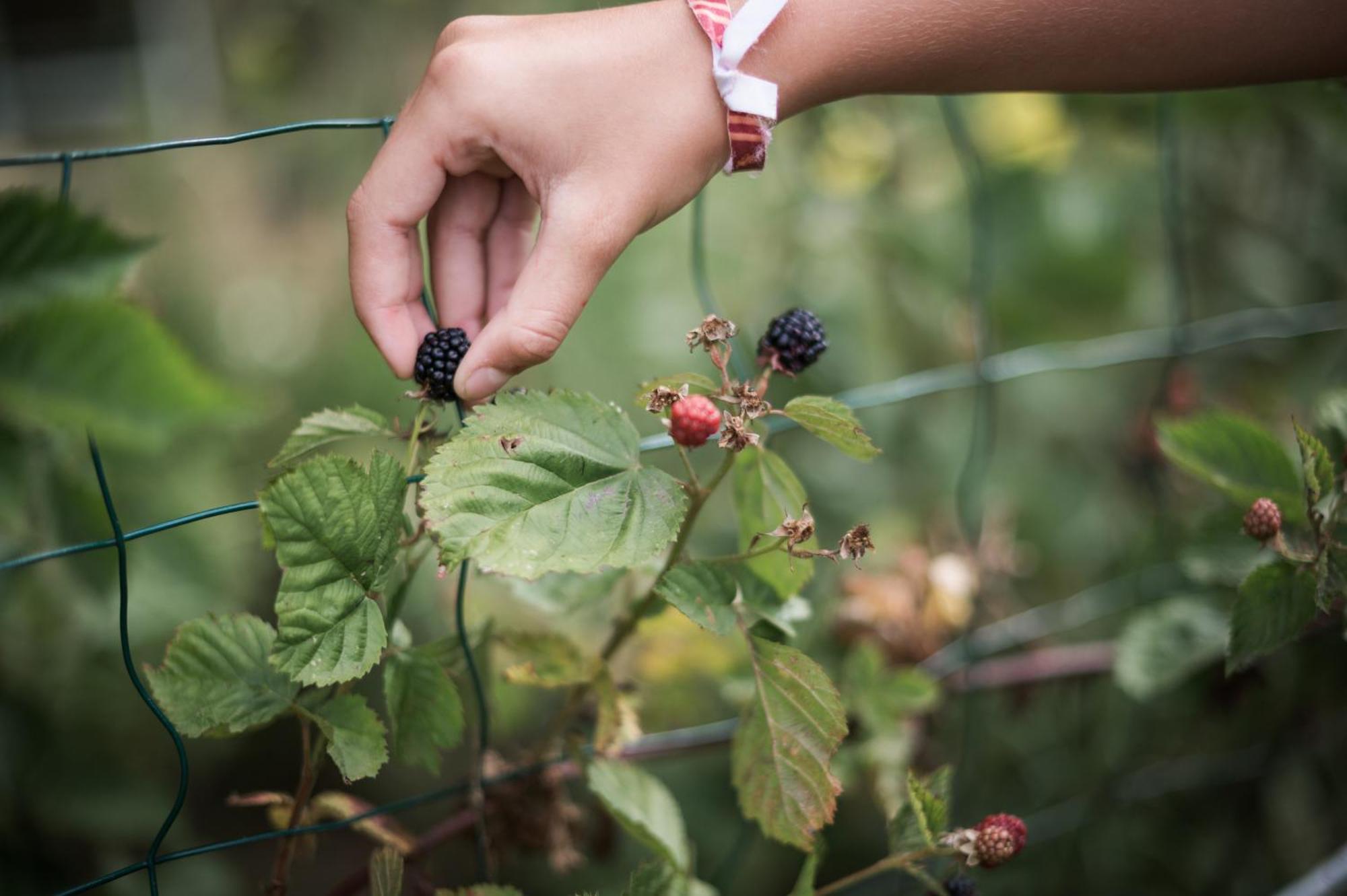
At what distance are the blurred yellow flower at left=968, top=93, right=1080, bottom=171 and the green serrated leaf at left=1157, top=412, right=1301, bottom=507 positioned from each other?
1030 millimetres

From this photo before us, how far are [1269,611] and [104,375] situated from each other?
2.65ft

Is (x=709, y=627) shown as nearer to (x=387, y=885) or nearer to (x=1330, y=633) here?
(x=387, y=885)

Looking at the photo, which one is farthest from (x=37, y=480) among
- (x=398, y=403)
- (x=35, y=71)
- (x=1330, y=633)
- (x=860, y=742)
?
(x=35, y=71)

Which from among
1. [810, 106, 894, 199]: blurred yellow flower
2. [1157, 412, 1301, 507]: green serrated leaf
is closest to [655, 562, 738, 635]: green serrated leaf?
[1157, 412, 1301, 507]: green serrated leaf

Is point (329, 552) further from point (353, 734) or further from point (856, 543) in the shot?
point (856, 543)

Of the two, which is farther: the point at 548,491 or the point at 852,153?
the point at 852,153

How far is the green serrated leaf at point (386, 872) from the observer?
0.66m

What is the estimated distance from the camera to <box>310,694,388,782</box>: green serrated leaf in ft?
2.01

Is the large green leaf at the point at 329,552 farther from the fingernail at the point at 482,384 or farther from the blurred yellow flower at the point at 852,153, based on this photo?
the blurred yellow flower at the point at 852,153

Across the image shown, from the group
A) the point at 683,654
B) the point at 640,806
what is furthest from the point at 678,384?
the point at 683,654

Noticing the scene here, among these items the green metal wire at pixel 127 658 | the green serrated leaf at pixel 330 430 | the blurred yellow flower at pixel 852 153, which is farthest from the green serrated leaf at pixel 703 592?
the blurred yellow flower at pixel 852 153

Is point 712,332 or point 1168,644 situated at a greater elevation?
point 712,332

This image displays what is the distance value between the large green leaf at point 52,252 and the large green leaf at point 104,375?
0.12 ft

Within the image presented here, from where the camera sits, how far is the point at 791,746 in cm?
68
